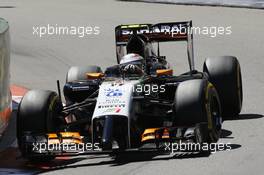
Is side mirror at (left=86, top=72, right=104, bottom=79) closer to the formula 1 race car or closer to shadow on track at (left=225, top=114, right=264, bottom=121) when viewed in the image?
the formula 1 race car

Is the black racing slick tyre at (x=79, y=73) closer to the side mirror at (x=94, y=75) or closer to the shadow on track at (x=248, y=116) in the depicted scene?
the side mirror at (x=94, y=75)

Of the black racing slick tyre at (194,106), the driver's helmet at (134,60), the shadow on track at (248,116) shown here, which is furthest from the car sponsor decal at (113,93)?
the shadow on track at (248,116)

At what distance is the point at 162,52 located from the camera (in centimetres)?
1992

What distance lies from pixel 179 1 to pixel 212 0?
110 centimetres

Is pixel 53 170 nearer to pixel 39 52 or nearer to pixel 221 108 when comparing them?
pixel 221 108

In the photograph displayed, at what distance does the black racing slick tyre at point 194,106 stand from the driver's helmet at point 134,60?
4.18ft

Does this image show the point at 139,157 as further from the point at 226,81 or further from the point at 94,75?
the point at 226,81

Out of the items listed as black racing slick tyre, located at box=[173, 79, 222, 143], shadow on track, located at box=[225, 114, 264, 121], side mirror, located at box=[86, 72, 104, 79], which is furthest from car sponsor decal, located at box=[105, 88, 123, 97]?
shadow on track, located at box=[225, 114, 264, 121]

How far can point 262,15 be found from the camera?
23219 millimetres

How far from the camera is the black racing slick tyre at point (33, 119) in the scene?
11594 millimetres

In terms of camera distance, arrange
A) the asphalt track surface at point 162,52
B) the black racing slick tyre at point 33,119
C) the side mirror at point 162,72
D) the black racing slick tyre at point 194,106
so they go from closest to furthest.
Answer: the asphalt track surface at point 162,52 → the black racing slick tyre at point 194,106 → the black racing slick tyre at point 33,119 → the side mirror at point 162,72

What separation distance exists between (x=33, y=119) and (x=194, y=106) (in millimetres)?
2070

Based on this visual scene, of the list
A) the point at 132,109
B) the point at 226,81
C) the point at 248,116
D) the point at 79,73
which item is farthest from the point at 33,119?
the point at 248,116

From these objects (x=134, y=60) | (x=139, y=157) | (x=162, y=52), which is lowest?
(x=139, y=157)
